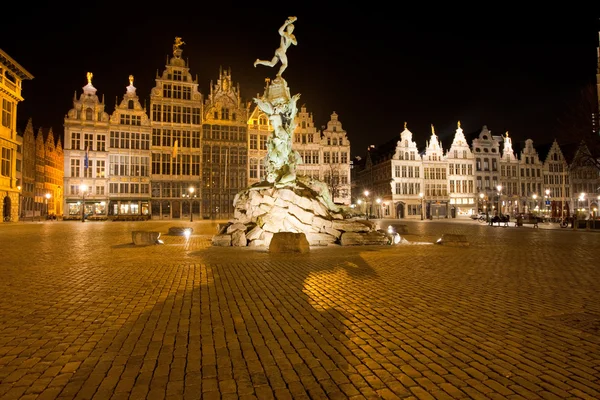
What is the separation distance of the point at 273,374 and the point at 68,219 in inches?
2224

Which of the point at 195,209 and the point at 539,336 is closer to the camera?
the point at 539,336

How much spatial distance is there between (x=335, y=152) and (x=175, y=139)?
25223mm

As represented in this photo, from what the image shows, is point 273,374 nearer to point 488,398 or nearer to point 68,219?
point 488,398

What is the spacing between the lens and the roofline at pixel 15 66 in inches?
1512

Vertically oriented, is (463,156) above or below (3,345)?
above

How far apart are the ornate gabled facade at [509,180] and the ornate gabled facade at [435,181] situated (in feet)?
38.9

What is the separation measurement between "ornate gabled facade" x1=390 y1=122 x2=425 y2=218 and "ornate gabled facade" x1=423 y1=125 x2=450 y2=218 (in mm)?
1460

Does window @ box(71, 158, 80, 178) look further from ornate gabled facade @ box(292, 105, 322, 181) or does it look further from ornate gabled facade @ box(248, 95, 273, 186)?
ornate gabled facade @ box(292, 105, 322, 181)

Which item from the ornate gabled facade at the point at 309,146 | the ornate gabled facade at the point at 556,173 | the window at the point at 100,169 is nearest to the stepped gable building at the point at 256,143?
the ornate gabled facade at the point at 309,146

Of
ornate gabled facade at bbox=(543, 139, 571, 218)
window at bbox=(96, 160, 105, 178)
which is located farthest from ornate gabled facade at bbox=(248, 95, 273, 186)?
ornate gabled facade at bbox=(543, 139, 571, 218)

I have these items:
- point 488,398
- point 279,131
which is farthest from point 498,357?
point 279,131

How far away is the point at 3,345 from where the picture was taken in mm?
4496

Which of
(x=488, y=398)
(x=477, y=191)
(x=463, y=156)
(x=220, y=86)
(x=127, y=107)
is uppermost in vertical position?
(x=220, y=86)

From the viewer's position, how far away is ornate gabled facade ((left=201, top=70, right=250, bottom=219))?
5778cm
